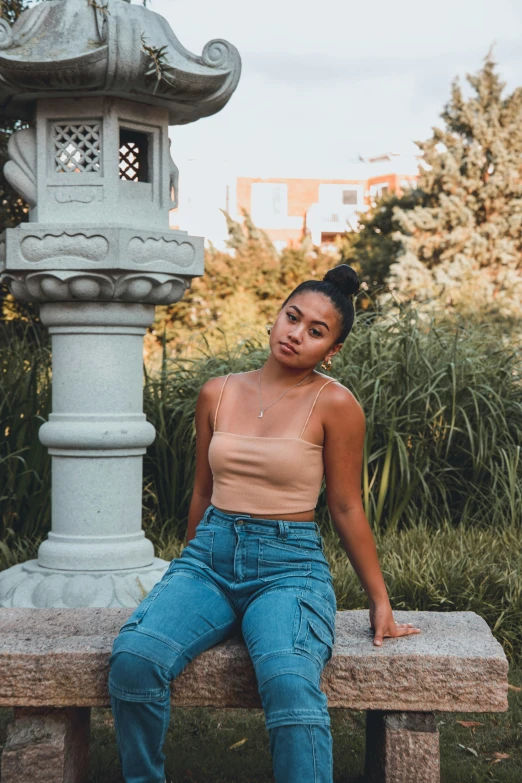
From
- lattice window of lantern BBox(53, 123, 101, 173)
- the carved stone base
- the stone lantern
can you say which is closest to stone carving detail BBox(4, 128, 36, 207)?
the stone lantern

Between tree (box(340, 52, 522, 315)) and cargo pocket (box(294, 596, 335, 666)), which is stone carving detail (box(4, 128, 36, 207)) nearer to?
cargo pocket (box(294, 596, 335, 666))

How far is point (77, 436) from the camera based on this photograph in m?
4.22

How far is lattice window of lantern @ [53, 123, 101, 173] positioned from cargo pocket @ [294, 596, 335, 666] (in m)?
2.49

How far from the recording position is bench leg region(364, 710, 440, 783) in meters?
2.68

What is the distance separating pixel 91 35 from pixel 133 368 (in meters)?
1.42

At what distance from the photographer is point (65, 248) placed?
165 inches

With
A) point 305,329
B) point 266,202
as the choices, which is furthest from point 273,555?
point 266,202

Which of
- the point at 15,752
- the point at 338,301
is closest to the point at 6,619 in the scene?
the point at 15,752

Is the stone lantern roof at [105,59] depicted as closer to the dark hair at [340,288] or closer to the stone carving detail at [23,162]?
the stone carving detail at [23,162]

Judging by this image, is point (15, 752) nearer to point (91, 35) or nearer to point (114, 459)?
point (114, 459)

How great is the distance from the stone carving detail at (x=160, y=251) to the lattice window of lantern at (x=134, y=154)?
1.33ft

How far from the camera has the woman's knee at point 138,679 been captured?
243cm

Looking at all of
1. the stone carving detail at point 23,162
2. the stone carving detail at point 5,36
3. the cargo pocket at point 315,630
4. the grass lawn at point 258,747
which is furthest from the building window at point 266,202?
the cargo pocket at point 315,630

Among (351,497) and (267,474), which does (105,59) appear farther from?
(351,497)
